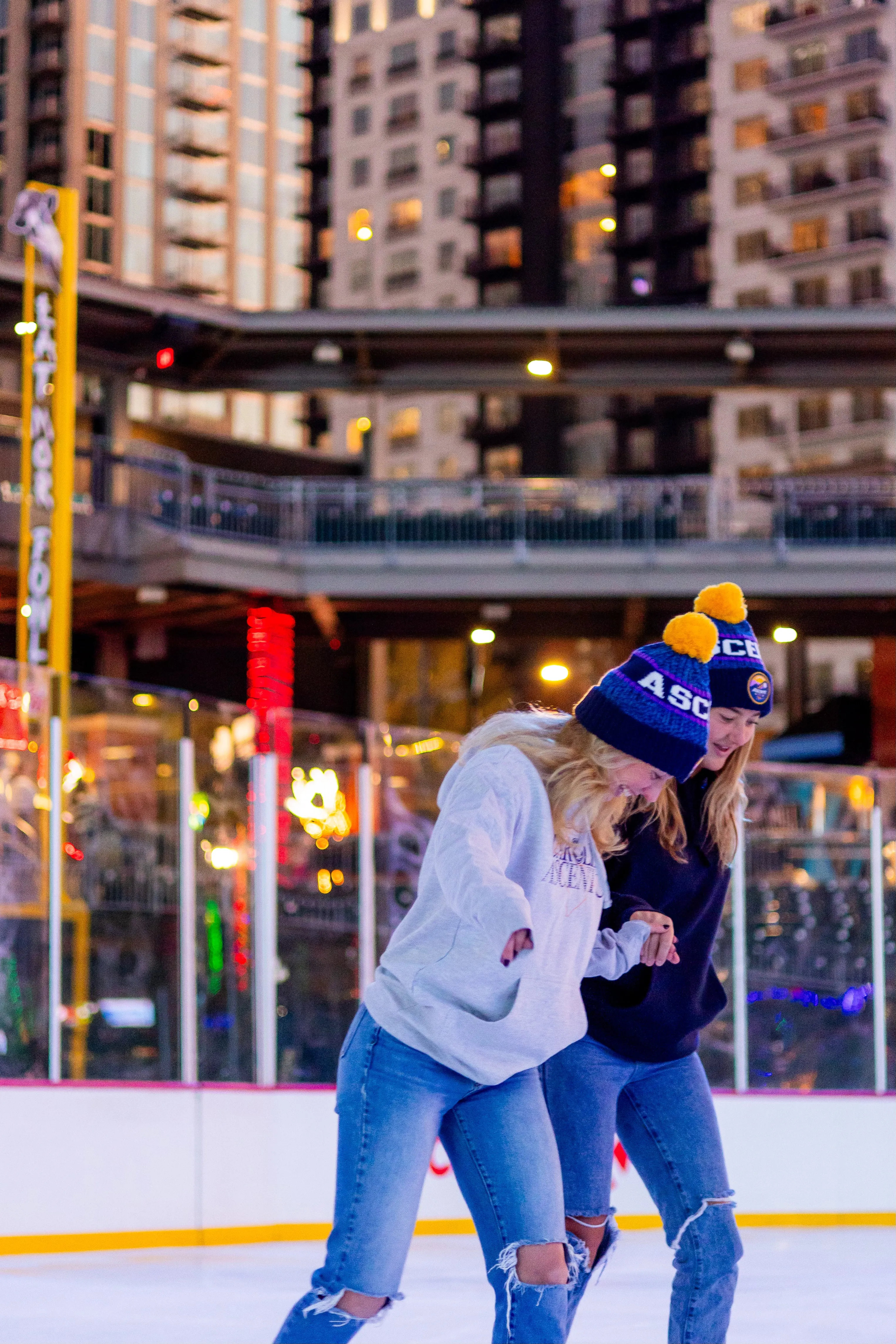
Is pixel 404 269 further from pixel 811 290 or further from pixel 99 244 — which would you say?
pixel 811 290

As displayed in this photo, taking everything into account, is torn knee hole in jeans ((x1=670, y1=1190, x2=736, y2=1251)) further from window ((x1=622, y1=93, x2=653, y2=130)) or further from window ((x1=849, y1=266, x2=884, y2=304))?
window ((x1=622, y1=93, x2=653, y2=130))

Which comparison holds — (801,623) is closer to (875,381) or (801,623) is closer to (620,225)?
(875,381)

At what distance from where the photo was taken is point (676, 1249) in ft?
11.0

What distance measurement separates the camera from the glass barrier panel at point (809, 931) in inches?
347

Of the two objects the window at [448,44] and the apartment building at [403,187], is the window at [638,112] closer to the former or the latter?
the apartment building at [403,187]

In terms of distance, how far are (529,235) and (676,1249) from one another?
37.6 meters

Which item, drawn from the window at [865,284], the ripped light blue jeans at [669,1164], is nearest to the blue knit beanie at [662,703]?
the ripped light blue jeans at [669,1164]

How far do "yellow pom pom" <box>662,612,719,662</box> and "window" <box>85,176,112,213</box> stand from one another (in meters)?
80.1

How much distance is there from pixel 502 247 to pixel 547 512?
163 ft

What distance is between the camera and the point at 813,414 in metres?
61.7

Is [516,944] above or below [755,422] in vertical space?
below

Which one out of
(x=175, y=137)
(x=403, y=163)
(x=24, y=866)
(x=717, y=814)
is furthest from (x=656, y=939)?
(x=175, y=137)

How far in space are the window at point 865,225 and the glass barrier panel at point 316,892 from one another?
58.1 metres

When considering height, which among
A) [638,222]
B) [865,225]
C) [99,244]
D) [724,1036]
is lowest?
[724,1036]
